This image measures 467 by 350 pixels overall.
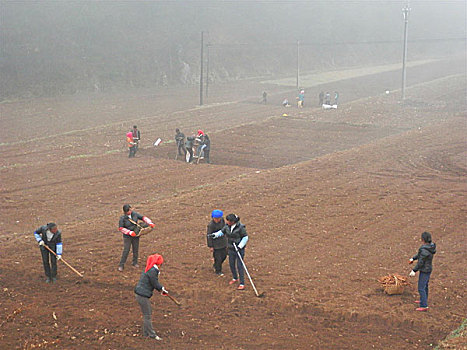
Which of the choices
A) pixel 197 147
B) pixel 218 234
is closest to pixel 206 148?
pixel 197 147

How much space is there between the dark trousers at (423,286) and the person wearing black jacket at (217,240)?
4282 millimetres

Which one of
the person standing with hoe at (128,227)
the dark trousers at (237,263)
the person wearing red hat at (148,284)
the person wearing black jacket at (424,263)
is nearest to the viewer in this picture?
the person wearing red hat at (148,284)

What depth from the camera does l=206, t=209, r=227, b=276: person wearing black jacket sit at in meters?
13.2

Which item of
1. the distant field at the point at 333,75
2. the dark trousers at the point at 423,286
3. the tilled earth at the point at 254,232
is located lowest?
the tilled earth at the point at 254,232

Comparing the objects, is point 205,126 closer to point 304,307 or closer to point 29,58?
point 304,307

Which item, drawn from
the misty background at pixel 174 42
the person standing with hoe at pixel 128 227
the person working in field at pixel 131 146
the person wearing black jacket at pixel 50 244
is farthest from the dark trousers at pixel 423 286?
the misty background at pixel 174 42

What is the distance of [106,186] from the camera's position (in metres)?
22.8

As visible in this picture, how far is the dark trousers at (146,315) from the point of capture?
33.9 feet

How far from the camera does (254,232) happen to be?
1670 centimetres

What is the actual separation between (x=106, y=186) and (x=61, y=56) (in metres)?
48.4

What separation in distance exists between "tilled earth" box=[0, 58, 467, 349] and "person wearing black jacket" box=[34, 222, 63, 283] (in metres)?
0.33

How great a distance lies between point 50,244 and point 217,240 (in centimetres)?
368

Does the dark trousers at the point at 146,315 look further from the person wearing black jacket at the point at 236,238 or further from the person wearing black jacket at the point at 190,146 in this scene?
the person wearing black jacket at the point at 190,146

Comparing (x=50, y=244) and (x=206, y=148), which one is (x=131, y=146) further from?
(x=50, y=244)
